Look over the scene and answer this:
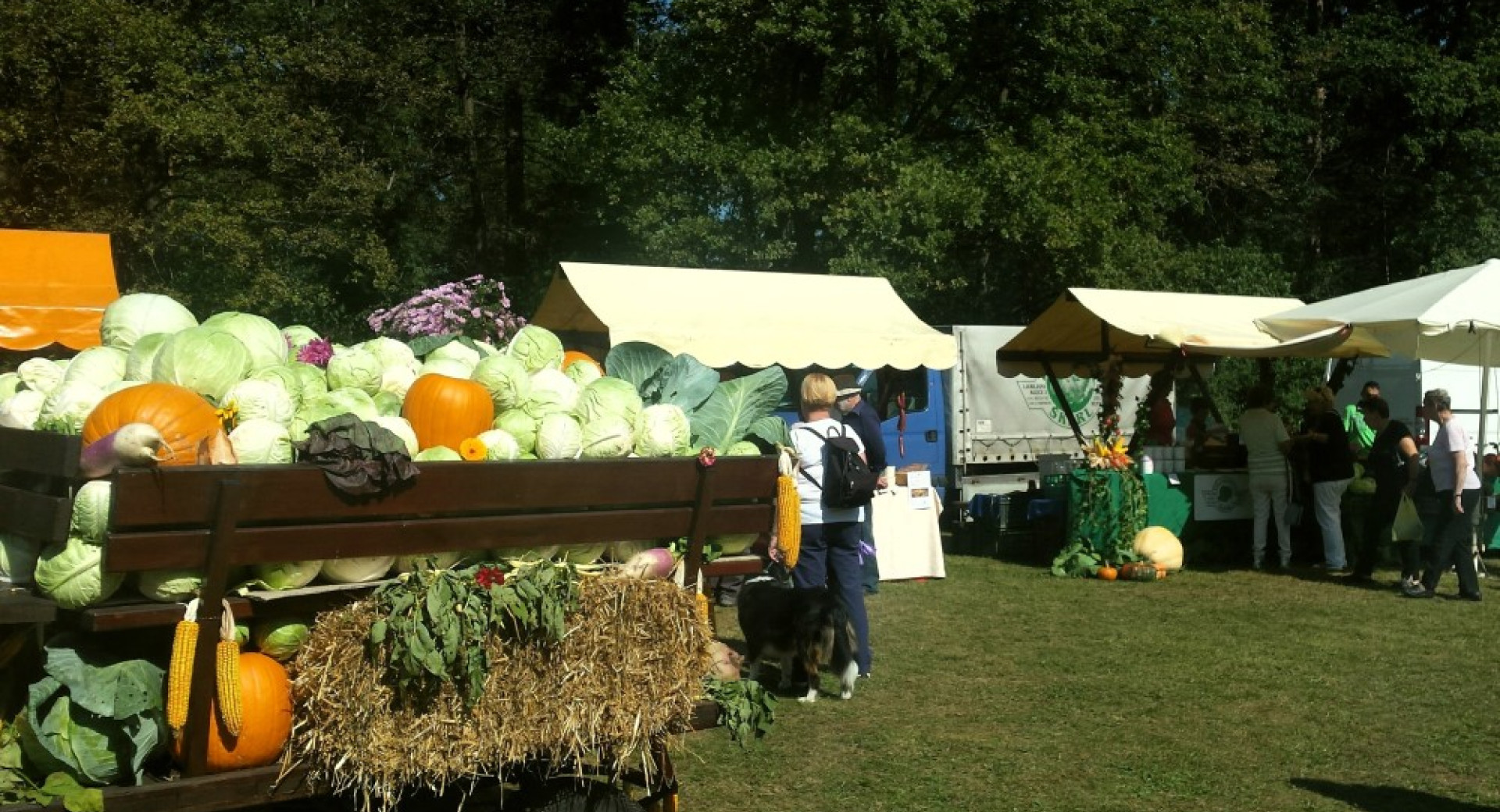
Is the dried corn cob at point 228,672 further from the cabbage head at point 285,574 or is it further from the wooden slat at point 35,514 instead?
the wooden slat at point 35,514

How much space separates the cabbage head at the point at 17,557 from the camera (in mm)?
3719

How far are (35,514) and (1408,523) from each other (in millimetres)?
11546

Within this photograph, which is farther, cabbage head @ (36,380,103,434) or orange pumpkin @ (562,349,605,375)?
orange pumpkin @ (562,349,605,375)

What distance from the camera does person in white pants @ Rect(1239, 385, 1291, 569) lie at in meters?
13.8

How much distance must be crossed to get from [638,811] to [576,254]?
25.5m

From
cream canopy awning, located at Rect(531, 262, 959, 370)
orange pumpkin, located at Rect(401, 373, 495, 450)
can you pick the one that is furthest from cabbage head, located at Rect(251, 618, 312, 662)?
cream canopy awning, located at Rect(531, 262, 959, 370)

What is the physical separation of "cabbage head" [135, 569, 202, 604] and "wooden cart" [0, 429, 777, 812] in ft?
0.09

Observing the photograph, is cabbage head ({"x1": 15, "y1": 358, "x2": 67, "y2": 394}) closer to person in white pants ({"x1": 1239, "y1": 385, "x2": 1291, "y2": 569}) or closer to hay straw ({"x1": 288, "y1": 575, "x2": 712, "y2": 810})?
hay straw ({"x1": 288, "y1": 575, "x2": 712, "y2": 810})

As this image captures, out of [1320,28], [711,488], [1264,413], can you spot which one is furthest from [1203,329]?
[1320,28]

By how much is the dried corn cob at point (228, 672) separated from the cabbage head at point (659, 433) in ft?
4.95

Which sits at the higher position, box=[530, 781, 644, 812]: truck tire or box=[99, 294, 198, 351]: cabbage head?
box=[99, 294, 198, 351]: cabbage head

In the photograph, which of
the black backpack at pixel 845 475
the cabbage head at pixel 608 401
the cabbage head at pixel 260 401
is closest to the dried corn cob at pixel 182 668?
the cabbage head at pixel 260 401

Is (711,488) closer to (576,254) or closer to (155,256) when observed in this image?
(155,256)

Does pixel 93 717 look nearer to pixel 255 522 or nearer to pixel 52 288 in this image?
→ pixel 255 522
